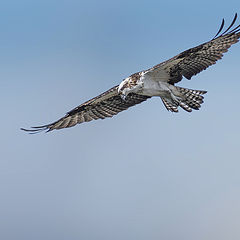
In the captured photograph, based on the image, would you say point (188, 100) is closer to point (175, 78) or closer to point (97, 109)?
point (175, 78)

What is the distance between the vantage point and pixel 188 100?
12.9 meters

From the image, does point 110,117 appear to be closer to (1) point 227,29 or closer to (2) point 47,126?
(2) point 47,126

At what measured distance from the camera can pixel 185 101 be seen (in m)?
13.0

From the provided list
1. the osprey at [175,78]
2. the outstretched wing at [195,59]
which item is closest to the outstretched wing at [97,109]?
the osprey at [175,78]

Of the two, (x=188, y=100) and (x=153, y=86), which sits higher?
(x=153, y=86)

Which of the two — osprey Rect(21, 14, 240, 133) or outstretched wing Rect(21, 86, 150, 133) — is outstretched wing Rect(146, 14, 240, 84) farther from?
outstretched wing Rect(21, 86, 150, 133)

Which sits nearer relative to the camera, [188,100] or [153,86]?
[153,86]

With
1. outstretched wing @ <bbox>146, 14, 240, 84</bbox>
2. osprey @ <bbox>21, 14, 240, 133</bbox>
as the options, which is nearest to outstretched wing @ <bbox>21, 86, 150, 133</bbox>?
osprey @ <bbox>21, 14, 240, 133</bbox>

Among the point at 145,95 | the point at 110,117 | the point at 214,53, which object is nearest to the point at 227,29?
the point at 214,53

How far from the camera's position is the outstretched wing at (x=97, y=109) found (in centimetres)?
1373

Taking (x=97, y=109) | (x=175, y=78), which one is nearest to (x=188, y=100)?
(x=175, y=78)

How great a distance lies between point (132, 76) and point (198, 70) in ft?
4.84

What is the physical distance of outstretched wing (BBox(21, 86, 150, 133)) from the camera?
13727 millimetres

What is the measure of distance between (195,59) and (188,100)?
1037 mm
